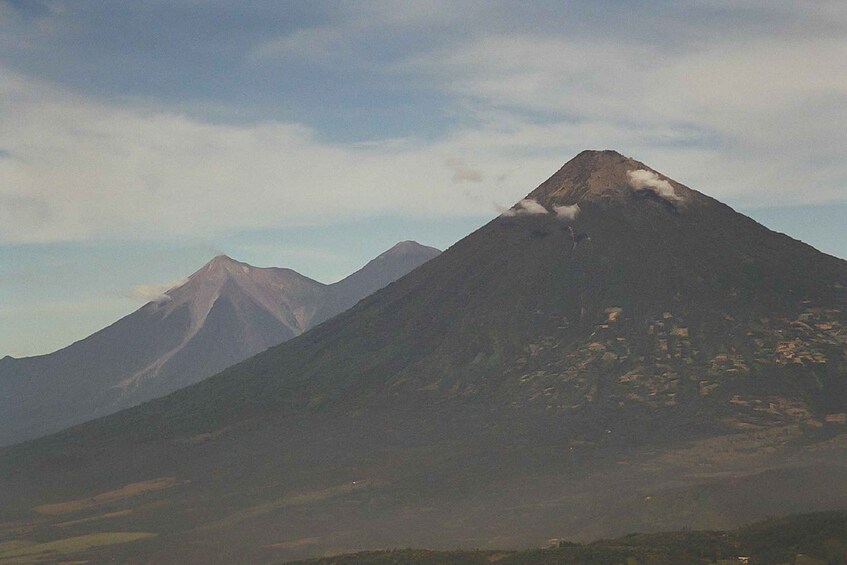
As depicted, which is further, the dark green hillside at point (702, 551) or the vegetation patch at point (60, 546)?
the vegetation patch at point (60, 546)

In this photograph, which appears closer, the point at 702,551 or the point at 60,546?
the point at 702,551

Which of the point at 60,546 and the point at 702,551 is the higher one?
the point at 60,546

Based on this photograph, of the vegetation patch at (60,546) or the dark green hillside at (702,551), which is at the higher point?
the vegetation patch at (60,546)

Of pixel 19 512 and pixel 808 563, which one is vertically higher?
pixel 19 512

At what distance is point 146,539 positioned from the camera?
16212 centimetres

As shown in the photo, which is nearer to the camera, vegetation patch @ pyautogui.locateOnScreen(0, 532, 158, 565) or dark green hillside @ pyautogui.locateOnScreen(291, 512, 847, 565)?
dark green hillside @ pyautogui.locateOnScreen(291, 512, 847, 565)

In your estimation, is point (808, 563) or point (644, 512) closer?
point (808, 563)

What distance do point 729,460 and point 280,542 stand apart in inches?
3208

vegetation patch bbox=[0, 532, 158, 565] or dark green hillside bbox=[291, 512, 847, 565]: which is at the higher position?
vegetation patch bbox=[0, 532, 158, 565]

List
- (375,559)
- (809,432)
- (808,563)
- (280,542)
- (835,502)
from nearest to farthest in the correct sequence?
1. (808,563)
2. (375,559)
3. (835,502)
4. (280,542)
5. (809,432)

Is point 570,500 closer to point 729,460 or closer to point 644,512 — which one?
point 644,512

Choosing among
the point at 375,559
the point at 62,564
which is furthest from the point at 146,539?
the point at 375,559

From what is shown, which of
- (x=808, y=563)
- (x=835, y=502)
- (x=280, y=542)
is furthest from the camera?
(x=280, y=542)

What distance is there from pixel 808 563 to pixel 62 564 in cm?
10490
